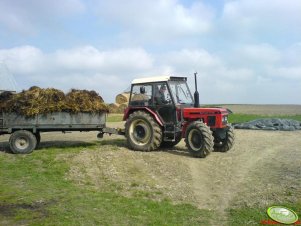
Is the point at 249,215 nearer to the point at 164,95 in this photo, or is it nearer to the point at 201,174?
the point at 201,174

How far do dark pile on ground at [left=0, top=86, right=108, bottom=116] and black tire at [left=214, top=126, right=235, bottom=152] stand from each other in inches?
155

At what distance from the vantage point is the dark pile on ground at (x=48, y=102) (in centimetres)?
1370

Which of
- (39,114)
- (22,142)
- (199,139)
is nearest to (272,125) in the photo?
(199,139)

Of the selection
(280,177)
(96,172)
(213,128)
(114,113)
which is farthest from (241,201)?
(114,113)

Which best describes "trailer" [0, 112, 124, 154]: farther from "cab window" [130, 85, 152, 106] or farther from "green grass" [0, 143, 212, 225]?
"green grass" [0, 143, 212, 225]

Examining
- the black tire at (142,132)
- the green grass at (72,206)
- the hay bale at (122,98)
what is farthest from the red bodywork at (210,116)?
the hay bale at (122,98)

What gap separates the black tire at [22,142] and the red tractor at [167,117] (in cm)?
314

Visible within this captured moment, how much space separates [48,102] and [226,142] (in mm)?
6003

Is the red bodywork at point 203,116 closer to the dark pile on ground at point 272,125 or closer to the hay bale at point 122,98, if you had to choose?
the dark pile on ground at point 272,125

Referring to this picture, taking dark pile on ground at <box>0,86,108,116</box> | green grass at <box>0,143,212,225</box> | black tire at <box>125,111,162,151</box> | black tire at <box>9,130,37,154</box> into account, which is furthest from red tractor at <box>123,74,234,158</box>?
green grass at <box>0,143,212,225</box>

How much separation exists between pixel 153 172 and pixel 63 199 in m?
3.20

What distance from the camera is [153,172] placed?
11.1m

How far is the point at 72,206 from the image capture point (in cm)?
789

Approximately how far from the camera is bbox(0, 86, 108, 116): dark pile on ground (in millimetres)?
13703
